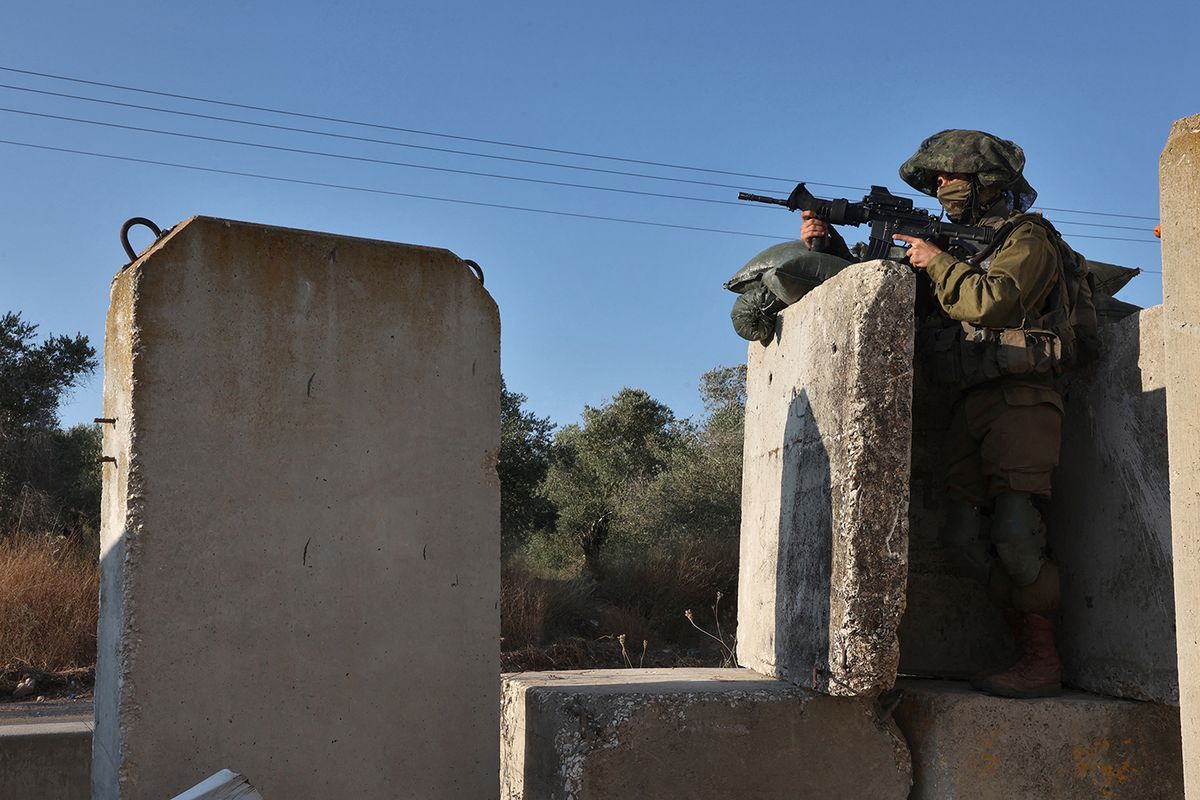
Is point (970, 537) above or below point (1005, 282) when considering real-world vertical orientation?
below

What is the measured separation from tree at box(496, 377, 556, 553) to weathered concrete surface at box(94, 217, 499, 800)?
45.5 ft

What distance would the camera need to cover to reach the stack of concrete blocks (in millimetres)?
2920

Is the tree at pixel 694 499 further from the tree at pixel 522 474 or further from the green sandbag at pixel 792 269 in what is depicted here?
the green sandbag at pixel 792 269

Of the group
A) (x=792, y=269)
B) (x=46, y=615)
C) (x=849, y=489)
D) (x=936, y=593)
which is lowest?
(x=46, y=615)

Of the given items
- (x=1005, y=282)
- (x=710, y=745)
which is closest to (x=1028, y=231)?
(x=1005, y=282)

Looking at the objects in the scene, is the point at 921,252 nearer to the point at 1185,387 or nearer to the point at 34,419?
the point at 1185,387

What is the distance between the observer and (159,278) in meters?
2.92

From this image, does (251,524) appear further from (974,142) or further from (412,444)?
(974,142)

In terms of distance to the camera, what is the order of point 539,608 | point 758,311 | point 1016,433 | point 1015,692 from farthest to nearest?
1. point 539,608
2. point 758,311
3. point 1016,433
4. point 1015,692

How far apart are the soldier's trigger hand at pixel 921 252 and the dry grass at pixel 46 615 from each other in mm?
9430

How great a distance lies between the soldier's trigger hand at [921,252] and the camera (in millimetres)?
3494

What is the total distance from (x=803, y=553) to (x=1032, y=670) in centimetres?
76

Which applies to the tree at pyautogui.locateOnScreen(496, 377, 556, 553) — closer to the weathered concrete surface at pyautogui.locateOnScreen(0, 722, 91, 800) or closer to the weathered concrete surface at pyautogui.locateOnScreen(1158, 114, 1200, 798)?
the weathered concrete surface at pyautogui.locateOnScreen(0, 722, 91, 800)

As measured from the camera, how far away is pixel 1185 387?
2154 millimetres
